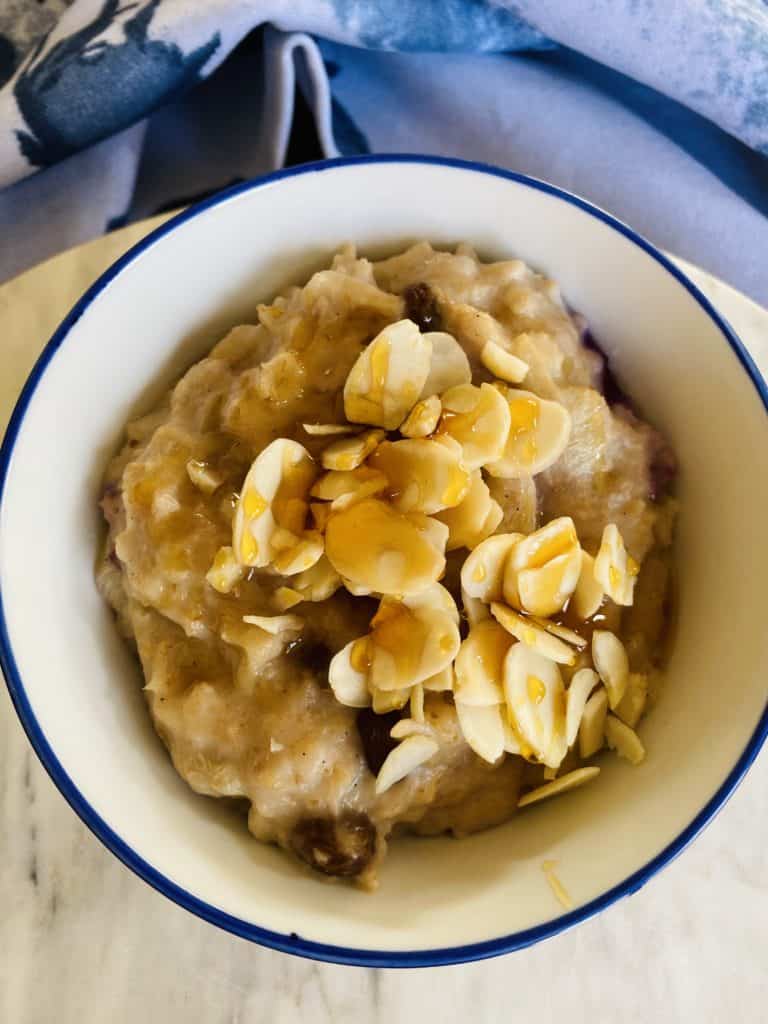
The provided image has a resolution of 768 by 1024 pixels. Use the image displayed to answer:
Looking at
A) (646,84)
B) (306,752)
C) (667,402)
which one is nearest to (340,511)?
(306,752)

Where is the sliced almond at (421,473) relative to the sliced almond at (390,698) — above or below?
above

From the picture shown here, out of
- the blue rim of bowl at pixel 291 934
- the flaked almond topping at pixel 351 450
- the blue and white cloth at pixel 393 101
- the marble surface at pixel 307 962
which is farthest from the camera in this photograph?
the blue and white cloth at pixel 393 101

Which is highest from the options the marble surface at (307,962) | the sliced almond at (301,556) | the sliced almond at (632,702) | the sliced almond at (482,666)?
the sliced almond at (301,556)

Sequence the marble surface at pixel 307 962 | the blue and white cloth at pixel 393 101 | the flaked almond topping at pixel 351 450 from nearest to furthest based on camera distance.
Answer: the flaked almond topping at pixel 351 450 < the marble surface at pixel 307 962 < the blue and white cloth at pixel 393 101

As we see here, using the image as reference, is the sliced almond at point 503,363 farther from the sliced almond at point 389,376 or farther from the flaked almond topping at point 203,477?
the flaked almond topping at point 203,477

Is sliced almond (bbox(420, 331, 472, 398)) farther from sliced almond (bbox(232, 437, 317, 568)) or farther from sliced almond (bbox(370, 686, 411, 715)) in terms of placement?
sliced almond (bbox(370, 686, 411, 715))

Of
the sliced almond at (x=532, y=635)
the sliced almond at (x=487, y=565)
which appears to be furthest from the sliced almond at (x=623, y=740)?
the sliced almond at (x=487, y=565)

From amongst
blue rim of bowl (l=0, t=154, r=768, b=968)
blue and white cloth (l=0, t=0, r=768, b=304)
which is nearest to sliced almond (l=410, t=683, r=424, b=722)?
blue rim of bowl (l=0, t=154, r=768, b=968)
